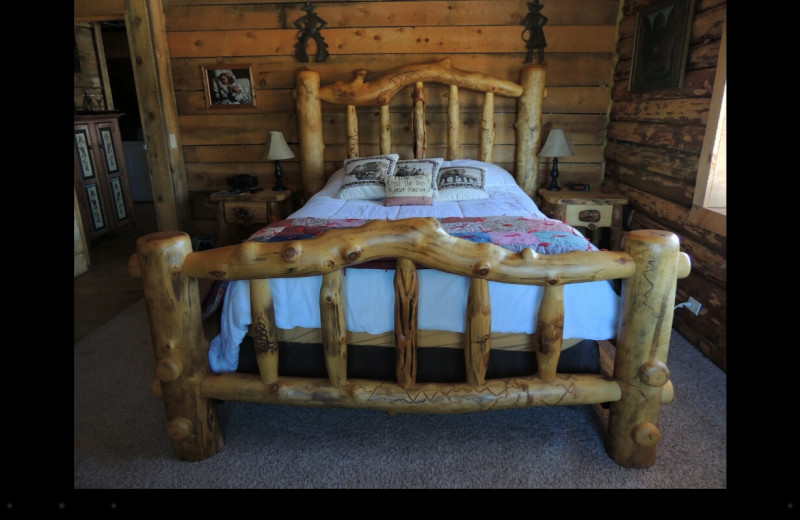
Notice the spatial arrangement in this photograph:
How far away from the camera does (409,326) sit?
1479mm

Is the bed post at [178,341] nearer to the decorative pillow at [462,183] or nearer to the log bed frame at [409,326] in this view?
the log bed frame at [409,326]

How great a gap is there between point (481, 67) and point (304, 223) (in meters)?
1.85

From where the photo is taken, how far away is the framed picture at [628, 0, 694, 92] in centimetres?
239

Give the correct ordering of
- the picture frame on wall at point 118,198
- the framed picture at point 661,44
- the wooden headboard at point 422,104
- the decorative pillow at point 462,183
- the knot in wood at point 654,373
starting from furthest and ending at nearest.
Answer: the picture frame on wall at point 118,198
the wooden headboard at point 422,104
the decorative pillow at point 462,183
the framed picture at point 661,44
the knot in wood at point 654,373

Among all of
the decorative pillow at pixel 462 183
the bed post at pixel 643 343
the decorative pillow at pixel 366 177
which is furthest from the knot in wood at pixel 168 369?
the decorative pillow at pixel 462 183

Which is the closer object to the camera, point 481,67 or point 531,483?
point 531,483

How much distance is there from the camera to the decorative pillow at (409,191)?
8.63ft

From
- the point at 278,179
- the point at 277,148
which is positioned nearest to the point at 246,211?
the point at 278,179

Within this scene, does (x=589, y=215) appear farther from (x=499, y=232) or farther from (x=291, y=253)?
(x=291, y=253)

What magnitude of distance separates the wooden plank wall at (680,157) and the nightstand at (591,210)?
0.40 ft

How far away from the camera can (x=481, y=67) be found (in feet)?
10.6
